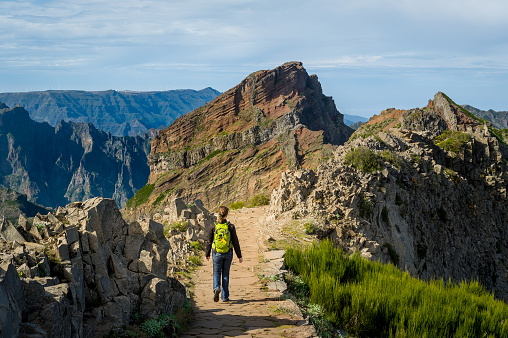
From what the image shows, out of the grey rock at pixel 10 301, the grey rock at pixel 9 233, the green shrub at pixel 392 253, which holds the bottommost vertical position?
the green shrub at pixel 392 253

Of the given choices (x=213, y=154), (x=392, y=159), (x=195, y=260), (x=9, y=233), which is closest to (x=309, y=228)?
(x=195, y=260)

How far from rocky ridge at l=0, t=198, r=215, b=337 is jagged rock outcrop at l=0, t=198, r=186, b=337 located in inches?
0.4

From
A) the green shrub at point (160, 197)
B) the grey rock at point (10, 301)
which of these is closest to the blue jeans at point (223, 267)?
the grey rock at point (10, 301)

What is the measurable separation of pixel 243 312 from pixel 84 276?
3099 mm

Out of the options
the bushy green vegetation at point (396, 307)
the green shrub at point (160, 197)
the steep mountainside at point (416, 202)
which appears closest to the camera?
the bushy green vegetation at point (396, 307)

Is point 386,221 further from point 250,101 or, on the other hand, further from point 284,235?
point 250,101

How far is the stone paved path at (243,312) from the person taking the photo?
698 centimetres

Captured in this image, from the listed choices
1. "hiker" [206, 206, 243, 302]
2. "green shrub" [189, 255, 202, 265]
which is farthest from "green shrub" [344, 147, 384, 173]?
"hiker" [206, 206, 243, 302]

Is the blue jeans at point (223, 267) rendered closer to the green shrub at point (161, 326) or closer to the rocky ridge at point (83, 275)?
the rocky ridge at point (83, 275)

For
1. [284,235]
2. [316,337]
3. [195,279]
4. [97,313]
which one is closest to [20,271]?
[97,313]

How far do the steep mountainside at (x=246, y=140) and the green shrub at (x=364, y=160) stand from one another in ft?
257

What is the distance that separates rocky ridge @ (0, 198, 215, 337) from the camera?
15.5ft

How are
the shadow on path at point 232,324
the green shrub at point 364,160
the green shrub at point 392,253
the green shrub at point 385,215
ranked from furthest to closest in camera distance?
the green shrub at point 364,160 → the green shrub at point 385,215 → the green shrub at point 392,253 → the shadow on path at point 232,324

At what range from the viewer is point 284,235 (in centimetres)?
1432
